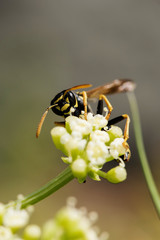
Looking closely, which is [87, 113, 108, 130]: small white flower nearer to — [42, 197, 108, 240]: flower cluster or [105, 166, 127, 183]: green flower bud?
[105, 166, 127, 183]: green flower bud

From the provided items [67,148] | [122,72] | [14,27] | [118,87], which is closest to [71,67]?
[122,72]

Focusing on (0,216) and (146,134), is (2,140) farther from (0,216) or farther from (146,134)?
(0,216)

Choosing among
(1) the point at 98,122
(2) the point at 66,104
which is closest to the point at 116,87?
(2) the point at 66,104

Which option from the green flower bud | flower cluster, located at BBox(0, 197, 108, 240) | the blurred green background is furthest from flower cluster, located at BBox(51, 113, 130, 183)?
the blurred green background

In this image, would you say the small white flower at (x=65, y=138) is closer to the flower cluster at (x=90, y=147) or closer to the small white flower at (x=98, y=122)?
the flower cluster at (x=90, y=147)

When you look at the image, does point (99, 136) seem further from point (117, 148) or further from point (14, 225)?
point (14, 225)

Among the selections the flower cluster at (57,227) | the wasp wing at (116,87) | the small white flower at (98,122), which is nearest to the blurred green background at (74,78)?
the wasp wing at (116,87)
